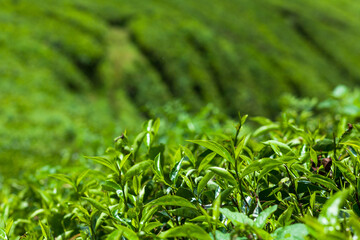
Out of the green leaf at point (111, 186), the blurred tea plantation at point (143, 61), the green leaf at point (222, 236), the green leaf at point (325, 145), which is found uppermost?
the green leaf at point (325, 145)

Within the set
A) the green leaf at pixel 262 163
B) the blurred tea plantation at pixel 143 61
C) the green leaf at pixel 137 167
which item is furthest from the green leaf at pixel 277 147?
the blurred tea plantation at pixel 143 61

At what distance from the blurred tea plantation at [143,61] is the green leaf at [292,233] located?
30.0 feet

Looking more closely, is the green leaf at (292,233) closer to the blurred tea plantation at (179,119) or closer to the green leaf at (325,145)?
the blurred tea plantation at (179,119)

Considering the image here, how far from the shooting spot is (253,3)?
39719 mm

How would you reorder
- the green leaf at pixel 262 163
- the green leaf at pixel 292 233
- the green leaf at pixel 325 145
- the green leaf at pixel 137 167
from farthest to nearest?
the green leaf at pixel 325 145, the green leaf at pixel 137 167, the green leaf at pixel 262 163, the green leaf at pixel 292 233

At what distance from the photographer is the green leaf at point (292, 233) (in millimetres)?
874

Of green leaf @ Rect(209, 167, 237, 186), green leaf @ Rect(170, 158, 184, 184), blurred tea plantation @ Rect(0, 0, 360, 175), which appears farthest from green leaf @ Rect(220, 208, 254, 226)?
blurred tea plantation @ Rect(0, 0, 360, 175)

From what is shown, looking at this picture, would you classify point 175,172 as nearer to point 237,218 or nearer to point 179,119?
point 237,218

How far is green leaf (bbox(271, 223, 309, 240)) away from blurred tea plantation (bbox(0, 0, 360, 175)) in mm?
9140

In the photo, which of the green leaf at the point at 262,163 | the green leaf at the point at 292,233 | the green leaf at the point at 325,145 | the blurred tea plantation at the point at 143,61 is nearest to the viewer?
the green leaf at the point at 292,233

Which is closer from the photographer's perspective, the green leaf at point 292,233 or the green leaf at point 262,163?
the green leaf at point 292,233

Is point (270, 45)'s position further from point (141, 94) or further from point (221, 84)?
point (141, 94)

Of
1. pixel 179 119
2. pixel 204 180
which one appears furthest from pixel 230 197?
pixel 179 119

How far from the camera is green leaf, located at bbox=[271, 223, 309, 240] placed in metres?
0.87
